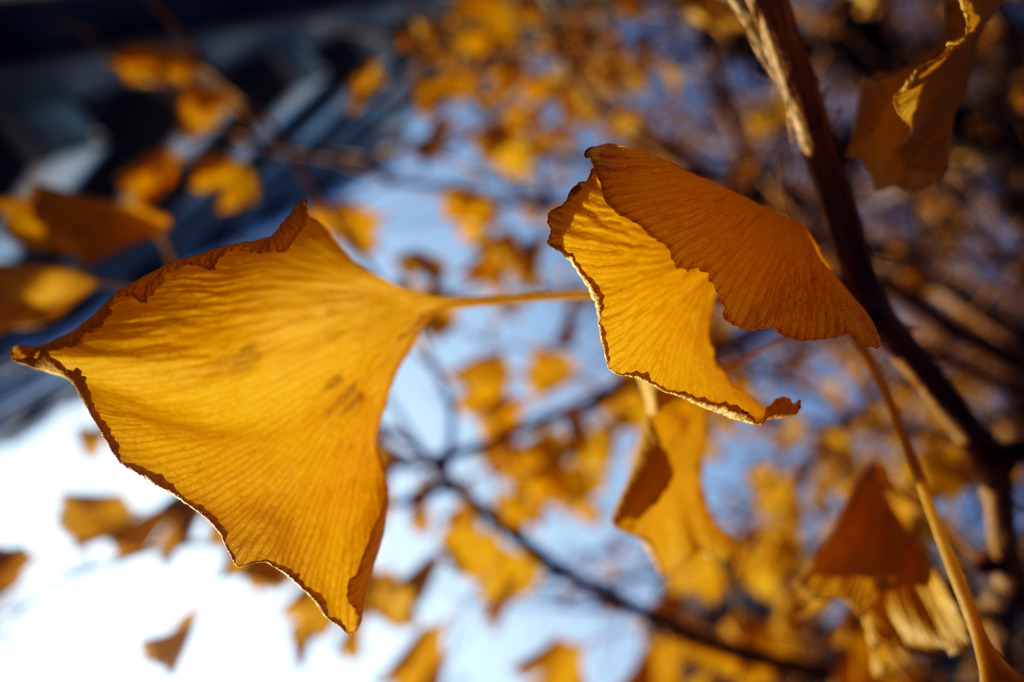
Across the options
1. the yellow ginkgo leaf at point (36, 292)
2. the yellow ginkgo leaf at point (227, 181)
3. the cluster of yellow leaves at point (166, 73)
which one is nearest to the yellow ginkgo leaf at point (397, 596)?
the yellow ginkgo leaf at point (36, 292)

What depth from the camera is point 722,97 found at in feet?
3.12

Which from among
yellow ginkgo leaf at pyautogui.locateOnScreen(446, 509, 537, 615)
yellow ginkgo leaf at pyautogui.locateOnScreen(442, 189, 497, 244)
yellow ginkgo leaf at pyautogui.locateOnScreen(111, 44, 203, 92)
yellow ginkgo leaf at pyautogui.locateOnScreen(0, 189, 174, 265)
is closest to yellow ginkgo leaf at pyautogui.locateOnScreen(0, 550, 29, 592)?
yellow ginkgo leaf at pyautogui.locateOnScreen(0, 189, 174, 265)

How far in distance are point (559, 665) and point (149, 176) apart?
4.36 feet

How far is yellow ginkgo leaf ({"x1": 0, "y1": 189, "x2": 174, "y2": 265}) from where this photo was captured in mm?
501

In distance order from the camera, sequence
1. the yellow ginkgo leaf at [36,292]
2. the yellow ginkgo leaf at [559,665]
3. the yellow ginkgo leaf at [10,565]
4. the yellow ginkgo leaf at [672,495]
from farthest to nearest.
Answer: the yellow ginkgo leaf at [559,665], the yellow ginkgo leaf at [10,565], the yellow ginkgo leaf at [36,292], the yellow ginkgo leaf at [672,495]

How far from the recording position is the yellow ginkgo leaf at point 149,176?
1.25m

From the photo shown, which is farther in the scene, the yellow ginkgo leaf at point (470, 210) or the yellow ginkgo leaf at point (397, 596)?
the yellow ginkgo leaf at point (470, 210)

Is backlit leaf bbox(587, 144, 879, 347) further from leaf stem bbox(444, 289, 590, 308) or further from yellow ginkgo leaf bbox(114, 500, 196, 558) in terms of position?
yellow ginkgo leaf bbox(114, 500, 196, 558)

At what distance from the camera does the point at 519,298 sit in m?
0.29

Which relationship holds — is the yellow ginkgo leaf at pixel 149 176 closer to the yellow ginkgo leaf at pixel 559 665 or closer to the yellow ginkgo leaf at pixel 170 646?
the yellow ginkgo leaf at pixel 170 646

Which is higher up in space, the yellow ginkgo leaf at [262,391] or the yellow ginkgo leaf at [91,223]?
the yellow ginkgo leaf at [262,391]

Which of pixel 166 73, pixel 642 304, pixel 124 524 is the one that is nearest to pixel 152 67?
pixel 166 73

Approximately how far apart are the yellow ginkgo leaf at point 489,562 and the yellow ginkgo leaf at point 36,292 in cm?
66

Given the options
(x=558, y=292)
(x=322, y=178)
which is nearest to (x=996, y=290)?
(x=558, y=292)
